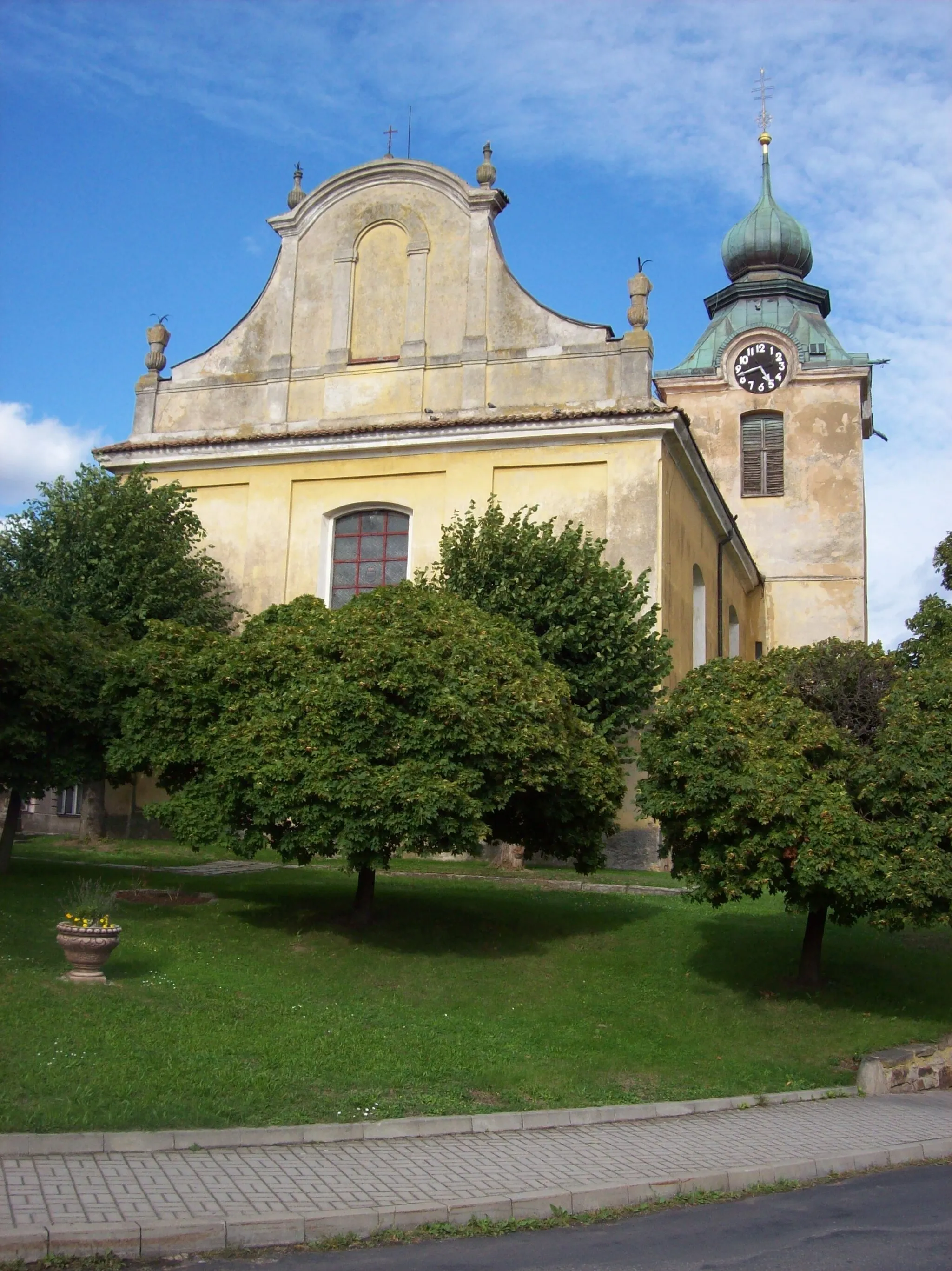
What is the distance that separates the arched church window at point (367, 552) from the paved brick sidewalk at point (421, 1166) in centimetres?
1718

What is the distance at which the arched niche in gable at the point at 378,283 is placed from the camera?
27109 mm

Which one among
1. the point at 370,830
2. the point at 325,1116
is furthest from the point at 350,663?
the point at 325,1116

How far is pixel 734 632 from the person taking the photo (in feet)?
122

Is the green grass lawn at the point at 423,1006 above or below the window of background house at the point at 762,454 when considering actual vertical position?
below

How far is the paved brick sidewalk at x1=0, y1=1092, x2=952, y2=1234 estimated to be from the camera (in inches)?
281

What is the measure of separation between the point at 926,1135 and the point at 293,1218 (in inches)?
224

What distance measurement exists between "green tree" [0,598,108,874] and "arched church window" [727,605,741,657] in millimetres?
20801

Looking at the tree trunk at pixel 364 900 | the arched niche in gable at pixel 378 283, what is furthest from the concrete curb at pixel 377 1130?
the arched niche in gable at pixel 378 283

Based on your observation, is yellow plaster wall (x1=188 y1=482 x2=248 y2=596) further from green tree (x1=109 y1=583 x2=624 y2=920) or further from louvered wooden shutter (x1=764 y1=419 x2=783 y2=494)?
louvered wooden shutter (x1=764 y1=419 x2=783 y2=494)

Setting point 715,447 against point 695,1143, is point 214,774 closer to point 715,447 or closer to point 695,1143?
point 695,1143

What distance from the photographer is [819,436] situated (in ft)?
129

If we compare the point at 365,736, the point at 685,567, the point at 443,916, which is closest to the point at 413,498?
the point at 685,567

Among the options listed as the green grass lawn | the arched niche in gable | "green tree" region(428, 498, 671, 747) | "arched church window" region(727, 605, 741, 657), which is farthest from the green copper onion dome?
the green grass lawn

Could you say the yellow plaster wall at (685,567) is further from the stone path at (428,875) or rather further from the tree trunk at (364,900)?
the tree trunk at (364,900)
